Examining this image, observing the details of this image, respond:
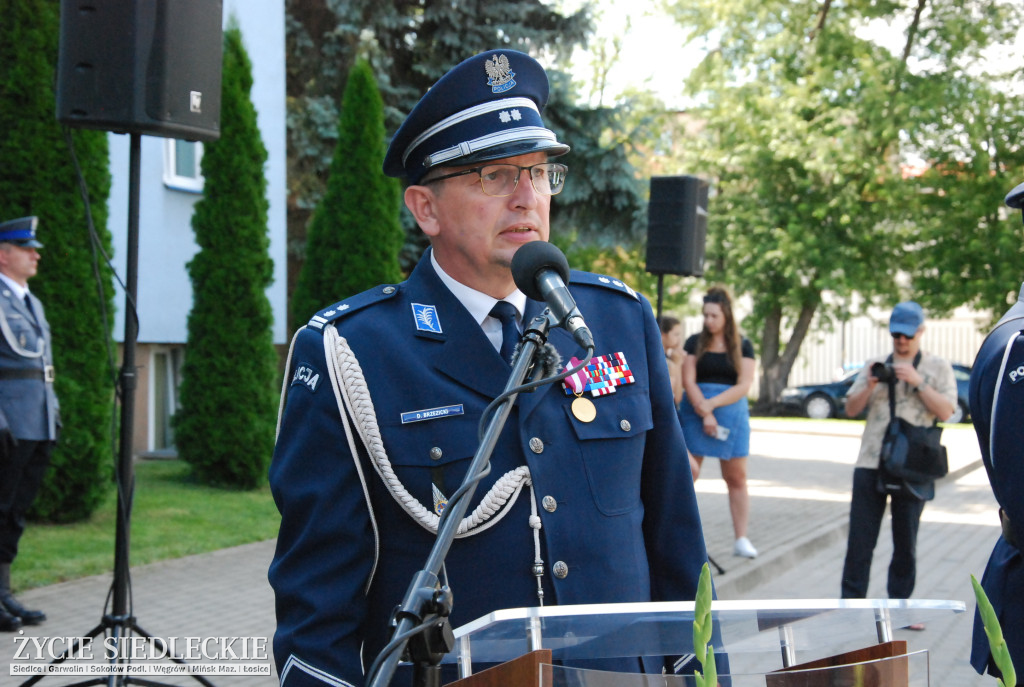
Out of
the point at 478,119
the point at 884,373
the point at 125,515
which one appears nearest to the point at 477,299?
the point at 478,119

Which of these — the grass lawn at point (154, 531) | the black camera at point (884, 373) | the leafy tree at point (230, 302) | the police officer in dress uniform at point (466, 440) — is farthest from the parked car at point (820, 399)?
the police officer in dress uniform at point (466, 440)

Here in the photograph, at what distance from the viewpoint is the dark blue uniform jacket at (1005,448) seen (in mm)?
2666

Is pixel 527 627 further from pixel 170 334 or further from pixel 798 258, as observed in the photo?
pixel 798 258

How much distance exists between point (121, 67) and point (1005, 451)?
3.83 metres

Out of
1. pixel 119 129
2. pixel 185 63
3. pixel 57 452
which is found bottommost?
pixel 57 452

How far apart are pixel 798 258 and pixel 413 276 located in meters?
28.7

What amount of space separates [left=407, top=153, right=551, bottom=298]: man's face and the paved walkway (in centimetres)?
210

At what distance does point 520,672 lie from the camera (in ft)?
4.62

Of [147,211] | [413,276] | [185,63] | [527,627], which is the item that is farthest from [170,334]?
[527,627]

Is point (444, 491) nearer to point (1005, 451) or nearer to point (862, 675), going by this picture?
point (862, 675)

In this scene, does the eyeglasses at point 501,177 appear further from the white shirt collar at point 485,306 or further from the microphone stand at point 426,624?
the microphone stand at point 426,624

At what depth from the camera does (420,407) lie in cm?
226

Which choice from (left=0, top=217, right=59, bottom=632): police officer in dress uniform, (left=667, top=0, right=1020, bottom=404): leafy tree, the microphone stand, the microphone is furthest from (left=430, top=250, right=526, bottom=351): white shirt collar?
(left=667, top=0, right=1020, bottom=404): leafy tree

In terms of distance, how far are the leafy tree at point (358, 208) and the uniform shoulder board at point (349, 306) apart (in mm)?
11271
